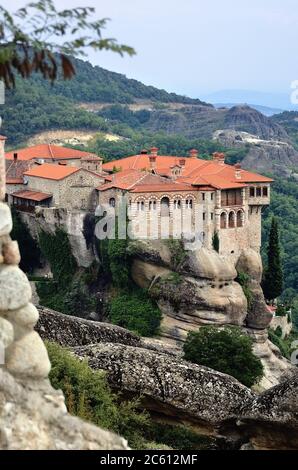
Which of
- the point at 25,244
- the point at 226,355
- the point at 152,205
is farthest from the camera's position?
the point at 25,244

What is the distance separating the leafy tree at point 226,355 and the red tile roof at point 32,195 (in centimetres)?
1546

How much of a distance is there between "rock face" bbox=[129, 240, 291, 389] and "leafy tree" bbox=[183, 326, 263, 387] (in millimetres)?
7563

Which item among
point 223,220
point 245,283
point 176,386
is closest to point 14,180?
point 223,220

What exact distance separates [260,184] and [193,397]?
129 ft

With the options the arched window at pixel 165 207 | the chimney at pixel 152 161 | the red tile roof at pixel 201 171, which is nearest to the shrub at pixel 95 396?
the arched window at pixel 165 207

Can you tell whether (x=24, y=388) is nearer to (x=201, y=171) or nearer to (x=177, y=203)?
(x=177, y=203)

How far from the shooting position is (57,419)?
307 inches

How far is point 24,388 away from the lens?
26.1 feet

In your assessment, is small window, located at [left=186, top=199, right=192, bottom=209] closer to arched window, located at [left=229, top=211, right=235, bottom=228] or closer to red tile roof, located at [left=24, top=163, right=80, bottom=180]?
arched window, located at [left=229, top=211, right=235, bottom=228]

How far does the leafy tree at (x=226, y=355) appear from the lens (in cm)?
3988

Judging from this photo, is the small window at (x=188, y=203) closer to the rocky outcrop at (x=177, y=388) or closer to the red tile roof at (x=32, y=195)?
Result: the red tile roof at (x=32, y=195)

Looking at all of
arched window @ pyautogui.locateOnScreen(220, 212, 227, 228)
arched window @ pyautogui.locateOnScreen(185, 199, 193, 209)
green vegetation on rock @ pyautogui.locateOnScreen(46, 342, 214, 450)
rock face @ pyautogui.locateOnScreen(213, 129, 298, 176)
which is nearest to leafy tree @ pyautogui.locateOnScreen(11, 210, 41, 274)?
arched window @ pyautogui.locateOnScreen(185, 199, 193, 209)

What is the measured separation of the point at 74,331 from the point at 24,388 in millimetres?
12820
